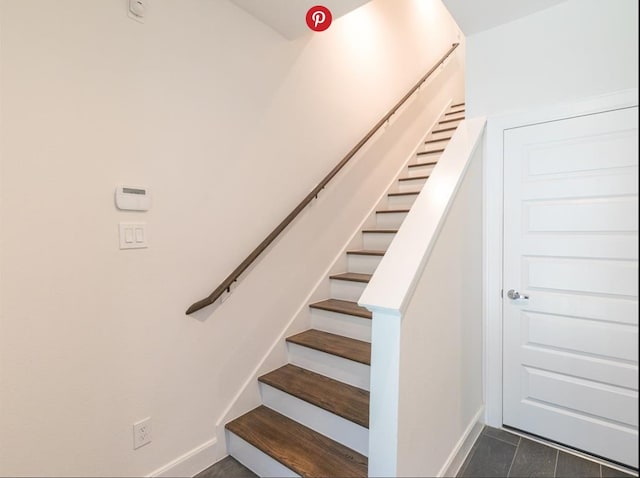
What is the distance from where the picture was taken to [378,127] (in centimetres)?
278

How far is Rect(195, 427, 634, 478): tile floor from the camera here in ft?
2.06

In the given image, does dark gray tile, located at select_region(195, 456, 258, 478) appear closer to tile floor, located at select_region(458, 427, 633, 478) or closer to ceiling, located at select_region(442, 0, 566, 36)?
tile floor, located at select_region(458, 427, 633, 478)

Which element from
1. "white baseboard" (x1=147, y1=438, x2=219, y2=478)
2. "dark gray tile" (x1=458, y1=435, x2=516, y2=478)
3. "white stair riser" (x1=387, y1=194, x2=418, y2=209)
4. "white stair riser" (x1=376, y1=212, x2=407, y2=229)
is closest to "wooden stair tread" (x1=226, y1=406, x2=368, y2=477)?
"white baseboard" (x1=147, y1=438, x2=219, y2=478)

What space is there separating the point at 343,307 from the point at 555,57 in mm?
1668

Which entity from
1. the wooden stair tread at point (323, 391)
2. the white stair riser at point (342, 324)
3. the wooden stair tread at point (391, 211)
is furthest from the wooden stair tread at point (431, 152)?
the wooden stair tread at point (323, 391)

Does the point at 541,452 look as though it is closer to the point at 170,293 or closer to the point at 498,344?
the point at 498,344

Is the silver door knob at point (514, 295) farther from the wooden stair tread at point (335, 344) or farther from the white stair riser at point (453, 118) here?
the white stair riser at point (453, 118)

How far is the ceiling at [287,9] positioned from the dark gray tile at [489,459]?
1.99 meters

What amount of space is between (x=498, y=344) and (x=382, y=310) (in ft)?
Result: 1.07

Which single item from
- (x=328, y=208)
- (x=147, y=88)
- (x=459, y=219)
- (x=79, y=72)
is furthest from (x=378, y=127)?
(x=79, y=72)

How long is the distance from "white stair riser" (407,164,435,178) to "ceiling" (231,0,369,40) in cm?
174

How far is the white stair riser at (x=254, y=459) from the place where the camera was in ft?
4.87

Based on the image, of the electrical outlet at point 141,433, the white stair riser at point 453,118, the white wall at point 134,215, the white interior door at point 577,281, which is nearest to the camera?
the white interior door at point 577,281

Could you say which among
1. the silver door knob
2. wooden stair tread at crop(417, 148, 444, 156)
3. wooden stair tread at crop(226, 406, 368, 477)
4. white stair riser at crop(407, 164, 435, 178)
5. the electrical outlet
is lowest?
wooden stair tread at crop(226, 406, 368, 477)
